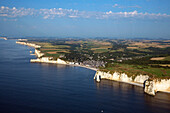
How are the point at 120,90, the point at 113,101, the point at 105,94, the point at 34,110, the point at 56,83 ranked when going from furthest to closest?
the point at 56,83, the point at 120,90, the point at 105,94, the point at 113,101, the point at 34,110

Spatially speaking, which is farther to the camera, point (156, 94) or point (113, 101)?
point (156, 94)

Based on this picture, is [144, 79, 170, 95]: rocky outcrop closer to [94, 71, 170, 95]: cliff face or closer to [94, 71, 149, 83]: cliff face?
[94, 71, 170, 95]: cliff face

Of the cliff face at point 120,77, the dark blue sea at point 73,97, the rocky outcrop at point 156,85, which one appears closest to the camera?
the dark blue sea at point 73,97

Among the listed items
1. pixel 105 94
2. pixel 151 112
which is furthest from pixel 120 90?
pixel 151 112

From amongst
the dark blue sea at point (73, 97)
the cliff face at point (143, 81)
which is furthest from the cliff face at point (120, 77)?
the dark blue sea at point (73, 97)

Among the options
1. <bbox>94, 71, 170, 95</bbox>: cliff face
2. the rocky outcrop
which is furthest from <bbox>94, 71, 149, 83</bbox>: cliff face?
the rocky outcrop

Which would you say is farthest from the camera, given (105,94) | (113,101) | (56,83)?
(56,83)

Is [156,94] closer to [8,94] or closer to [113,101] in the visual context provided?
[113,101]

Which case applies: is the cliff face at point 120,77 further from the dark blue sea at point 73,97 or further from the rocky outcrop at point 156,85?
the rocky outcrop at point 156,85
